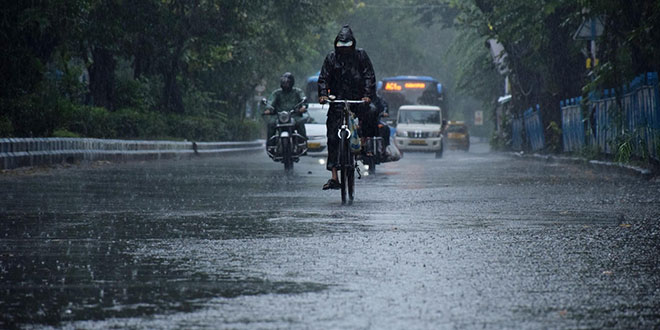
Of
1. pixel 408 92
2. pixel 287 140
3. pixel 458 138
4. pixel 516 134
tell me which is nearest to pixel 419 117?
pixel 516 134

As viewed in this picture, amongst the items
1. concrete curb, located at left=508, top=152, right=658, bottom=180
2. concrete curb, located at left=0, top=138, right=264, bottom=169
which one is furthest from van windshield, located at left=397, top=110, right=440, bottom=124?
concrete curb, located at left=508, top=152, right=658, bottom=180

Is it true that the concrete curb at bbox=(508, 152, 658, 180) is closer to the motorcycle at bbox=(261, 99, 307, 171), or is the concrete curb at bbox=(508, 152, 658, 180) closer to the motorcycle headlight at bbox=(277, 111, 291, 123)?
the motorcycle at bbox=(261, 99, 307, 171)

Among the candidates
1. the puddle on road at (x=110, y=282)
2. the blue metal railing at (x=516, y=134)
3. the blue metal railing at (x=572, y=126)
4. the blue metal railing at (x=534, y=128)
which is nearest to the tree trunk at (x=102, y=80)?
the blue metal railing at (x=572, y=126)

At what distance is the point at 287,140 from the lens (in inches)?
890

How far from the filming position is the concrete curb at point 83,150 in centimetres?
2134

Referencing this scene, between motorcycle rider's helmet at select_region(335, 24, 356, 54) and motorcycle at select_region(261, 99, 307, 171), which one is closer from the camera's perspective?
motorcycle rider's helmet at select_region(335, 24, 356, 54)

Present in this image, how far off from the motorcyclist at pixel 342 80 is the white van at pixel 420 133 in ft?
114

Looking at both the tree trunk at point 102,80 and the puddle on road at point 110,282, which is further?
the tree trunk at point 102,80

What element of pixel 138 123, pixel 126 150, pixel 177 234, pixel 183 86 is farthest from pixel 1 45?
pixel 183 86

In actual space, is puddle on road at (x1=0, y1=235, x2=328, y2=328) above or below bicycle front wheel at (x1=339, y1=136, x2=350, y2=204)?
below

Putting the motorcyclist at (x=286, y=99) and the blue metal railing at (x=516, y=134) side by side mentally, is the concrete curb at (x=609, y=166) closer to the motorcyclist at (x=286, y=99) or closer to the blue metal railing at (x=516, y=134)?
the motorcyclist at (x=286, y=99)

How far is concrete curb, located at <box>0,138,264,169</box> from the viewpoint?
21344 millimetres

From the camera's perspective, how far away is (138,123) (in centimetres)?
3409

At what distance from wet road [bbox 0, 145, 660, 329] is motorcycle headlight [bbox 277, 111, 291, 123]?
7990mm
